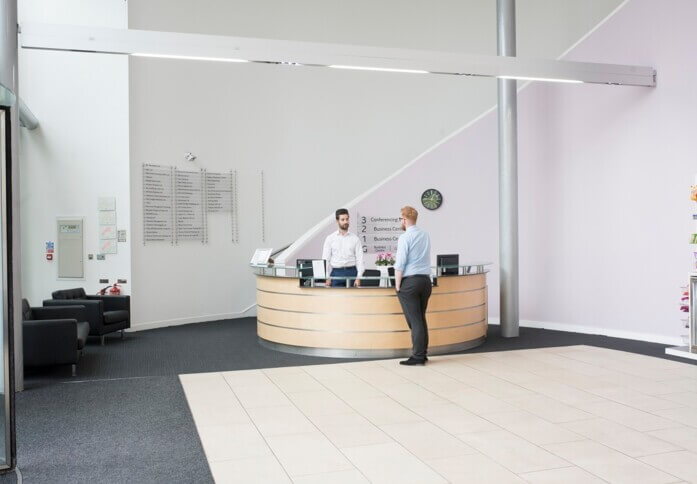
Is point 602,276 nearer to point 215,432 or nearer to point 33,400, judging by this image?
point 215,432

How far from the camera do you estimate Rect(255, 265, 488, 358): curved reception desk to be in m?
7.18

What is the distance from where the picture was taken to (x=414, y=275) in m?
6.54

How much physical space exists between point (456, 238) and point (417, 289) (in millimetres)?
3648

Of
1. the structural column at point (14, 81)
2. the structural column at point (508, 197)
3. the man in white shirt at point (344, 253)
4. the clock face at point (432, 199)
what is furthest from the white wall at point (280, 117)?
the structural column at point (14, 81)

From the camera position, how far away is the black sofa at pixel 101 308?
27.2 ft

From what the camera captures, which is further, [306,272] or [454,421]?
[306,272]

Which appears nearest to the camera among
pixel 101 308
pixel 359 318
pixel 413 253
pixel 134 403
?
pixel 134 403

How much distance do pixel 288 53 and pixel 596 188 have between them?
4.86 m

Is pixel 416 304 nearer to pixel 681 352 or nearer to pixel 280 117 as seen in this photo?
pixel 681 352

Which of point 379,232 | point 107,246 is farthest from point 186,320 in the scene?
point 379,232

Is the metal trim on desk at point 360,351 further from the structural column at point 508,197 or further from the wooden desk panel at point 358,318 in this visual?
the structural column at point 508,197

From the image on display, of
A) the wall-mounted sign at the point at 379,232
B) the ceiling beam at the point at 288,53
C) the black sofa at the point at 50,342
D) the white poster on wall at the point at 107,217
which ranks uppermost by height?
the ceiling beam at the point at 288,53

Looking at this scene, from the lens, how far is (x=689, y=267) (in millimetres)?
7613

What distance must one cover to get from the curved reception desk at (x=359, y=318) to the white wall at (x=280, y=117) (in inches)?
111
